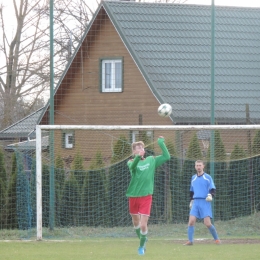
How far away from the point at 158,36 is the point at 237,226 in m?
7.58

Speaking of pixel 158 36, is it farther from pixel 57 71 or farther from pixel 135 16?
pixel 57 71

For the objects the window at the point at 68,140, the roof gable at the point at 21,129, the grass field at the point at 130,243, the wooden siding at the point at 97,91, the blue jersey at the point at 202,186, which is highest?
the wooden siding at the point at 97,91

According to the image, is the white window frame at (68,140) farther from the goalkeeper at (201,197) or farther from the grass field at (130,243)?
the goalkeeper at (201,197)

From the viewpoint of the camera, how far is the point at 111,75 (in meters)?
22.0

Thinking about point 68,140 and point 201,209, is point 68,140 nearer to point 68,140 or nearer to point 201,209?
point 68,140

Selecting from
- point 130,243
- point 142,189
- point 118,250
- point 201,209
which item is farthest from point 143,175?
point 130,243

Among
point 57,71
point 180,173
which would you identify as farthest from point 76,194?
point 57,71

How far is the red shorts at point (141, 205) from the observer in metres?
11.7

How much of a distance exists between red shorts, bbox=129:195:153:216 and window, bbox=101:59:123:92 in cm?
1016

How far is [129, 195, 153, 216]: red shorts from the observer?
11.7 metres

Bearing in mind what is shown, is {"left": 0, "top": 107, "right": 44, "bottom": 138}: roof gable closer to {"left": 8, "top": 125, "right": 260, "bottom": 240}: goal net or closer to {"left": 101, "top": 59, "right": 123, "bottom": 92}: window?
{"left": 101, "top": 59, "right": 123, "bottom": 92}: window

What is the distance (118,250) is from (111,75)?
1032 centimetres

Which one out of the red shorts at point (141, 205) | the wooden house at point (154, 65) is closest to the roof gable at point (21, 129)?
the wooden house at point (154, 65)

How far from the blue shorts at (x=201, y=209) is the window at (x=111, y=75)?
361 inches
